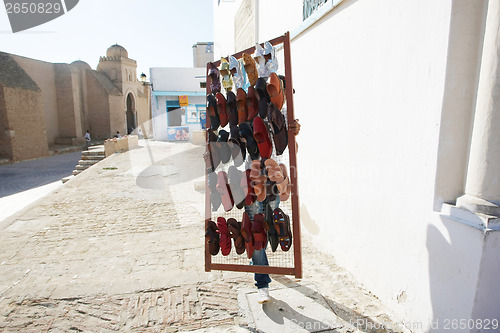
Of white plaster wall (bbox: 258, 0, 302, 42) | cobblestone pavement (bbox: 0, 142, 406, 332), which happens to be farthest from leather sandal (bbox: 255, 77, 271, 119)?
white plaster wall (bbox: 258, 0, 302, 42)

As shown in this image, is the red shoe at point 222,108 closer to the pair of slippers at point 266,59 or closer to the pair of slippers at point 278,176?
the pair of slippers at point 266,59

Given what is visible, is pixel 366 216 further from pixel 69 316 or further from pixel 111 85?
pixel 111 85

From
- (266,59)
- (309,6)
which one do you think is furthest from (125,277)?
(309,6)

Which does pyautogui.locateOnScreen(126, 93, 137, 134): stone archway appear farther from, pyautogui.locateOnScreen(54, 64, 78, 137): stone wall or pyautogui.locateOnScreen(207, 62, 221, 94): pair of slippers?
pyautogui.locateOnScreen(207, 62, 221, 94): pair of slippers

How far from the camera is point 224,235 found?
2598 mm

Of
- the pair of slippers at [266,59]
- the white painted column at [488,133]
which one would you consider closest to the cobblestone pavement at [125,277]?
the white painted column at [488,133]

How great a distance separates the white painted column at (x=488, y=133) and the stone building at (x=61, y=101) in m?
22.2

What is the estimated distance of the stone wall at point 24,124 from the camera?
17531 mm

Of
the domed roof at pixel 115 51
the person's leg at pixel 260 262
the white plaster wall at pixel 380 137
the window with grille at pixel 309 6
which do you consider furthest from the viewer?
the domed roof at pixel 115 51

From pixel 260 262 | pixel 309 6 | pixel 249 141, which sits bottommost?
pixel 260 262

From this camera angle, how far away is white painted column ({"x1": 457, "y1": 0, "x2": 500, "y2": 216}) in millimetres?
1662

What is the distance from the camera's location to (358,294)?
2.67m

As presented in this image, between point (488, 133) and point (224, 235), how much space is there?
6.68 feet

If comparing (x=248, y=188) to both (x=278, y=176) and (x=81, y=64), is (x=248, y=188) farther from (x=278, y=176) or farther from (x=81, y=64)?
(x=81, y=64)
